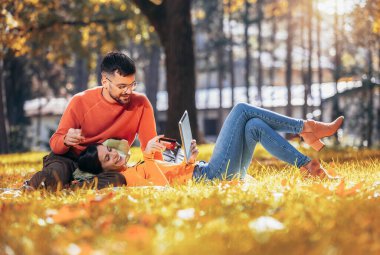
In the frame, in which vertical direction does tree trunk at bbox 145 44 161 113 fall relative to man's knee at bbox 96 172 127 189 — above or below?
below

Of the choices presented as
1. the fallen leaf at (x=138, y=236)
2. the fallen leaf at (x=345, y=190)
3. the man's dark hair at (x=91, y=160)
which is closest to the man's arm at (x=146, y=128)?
the man's dark hair at (x=91, y=160)

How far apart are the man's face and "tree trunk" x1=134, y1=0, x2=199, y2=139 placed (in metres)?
9.51

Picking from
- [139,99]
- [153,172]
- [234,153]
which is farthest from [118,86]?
[234,153]

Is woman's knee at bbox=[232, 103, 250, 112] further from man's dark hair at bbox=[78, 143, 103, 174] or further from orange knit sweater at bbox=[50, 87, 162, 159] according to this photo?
man's dark hair at bbox=[78, 143, 103, 174]

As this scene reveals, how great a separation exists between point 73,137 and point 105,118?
1.94 feet

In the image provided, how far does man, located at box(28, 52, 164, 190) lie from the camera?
6.39m

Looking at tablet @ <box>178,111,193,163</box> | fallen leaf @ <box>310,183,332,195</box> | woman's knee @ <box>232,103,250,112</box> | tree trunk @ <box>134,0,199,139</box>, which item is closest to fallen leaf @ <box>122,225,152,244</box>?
fallen leaf @ <box>310,183,332,195</box>

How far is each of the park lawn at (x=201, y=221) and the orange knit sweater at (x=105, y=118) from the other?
1.06m

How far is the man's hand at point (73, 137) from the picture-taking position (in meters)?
6.36

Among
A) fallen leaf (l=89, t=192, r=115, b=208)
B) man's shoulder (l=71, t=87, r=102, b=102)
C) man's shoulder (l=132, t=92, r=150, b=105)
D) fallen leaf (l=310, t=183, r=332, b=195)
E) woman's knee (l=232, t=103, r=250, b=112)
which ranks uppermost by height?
man's shoulder (l=71, t=87, r=102, b=102)

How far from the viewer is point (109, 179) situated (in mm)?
6277

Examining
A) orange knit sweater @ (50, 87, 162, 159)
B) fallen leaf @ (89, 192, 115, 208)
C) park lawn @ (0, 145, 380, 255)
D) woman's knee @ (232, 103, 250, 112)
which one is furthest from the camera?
orange knit sweater @ (50, 87, 162, 159)

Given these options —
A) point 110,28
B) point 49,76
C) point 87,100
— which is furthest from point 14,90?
point 87,100

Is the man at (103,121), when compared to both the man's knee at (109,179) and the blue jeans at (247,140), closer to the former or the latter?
the man's knee at (109,179)
